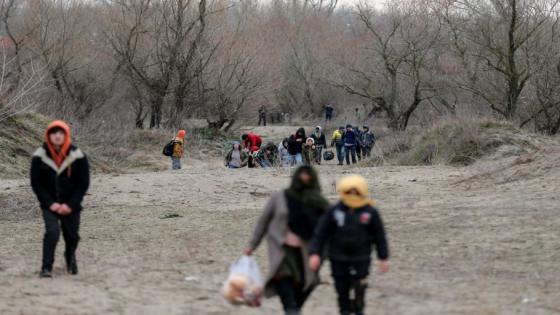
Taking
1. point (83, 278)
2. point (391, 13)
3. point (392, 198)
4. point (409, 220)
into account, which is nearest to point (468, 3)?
point (391, 13)

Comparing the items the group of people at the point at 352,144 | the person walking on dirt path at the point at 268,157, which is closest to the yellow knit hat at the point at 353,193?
the person walking on dirt path at the point at 268,157

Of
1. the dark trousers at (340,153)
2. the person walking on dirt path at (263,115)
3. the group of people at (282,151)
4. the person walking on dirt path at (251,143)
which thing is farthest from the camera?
the person walking on dirt path at (263,115)

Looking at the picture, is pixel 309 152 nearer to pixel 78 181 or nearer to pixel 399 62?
pixel 399 62

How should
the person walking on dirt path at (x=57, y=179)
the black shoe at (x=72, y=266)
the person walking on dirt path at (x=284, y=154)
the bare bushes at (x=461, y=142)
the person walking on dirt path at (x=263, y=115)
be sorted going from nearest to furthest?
the person walking on dirt path at (x=57, y=179) < the black shoe at (x=72, y=266) < the bare bushes at (x=461, y=142) < the person walking on dirt path at (x=284, y=154) < the person walking on dirt path at (x=263, y=115)

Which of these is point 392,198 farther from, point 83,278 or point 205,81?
point 205,81

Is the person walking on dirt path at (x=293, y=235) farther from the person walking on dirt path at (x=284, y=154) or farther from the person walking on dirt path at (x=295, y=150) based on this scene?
the person walking on dirt path at (x=295, y=150)

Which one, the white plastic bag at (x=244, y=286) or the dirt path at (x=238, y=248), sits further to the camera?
the dirt path at (x=238, y=248)

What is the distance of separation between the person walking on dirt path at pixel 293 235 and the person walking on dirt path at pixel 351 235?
0.22 meters

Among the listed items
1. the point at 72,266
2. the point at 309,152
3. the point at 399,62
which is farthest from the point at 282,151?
the point at 72,266

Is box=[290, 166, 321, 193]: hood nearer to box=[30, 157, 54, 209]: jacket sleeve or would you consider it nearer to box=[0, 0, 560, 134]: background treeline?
box=[30, 157, 54, 209]: jacket sleeve

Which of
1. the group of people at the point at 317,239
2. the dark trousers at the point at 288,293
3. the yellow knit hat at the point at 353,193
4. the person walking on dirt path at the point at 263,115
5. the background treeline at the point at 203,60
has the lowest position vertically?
the dark trousers at the point at 288,293

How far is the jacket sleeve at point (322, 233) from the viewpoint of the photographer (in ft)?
21.5

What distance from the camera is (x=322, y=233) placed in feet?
21.5

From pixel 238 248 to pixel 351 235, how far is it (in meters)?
6.11
